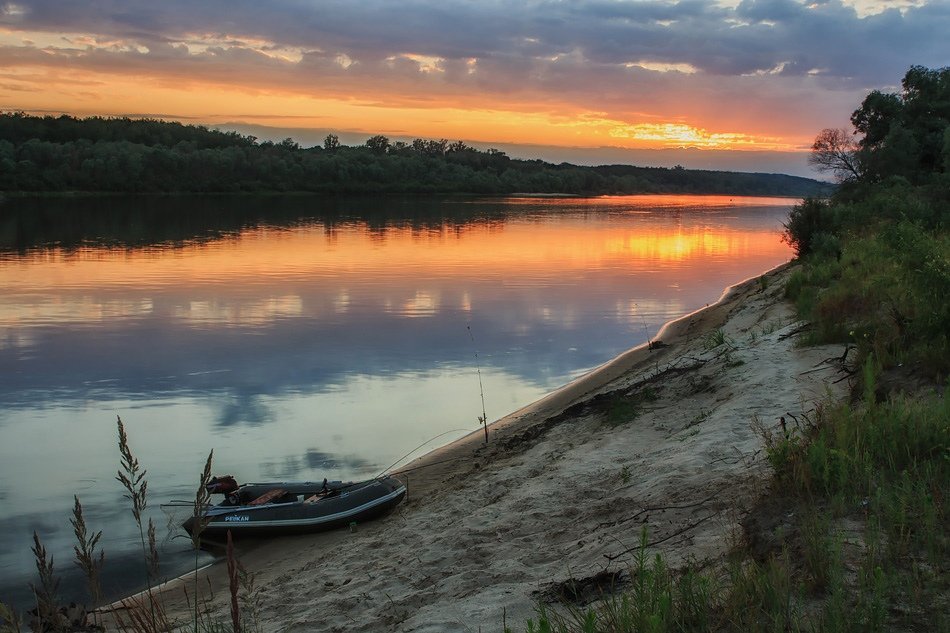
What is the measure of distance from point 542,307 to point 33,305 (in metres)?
16.6

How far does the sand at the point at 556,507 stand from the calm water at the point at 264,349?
2.20 m

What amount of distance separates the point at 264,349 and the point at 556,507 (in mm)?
14043

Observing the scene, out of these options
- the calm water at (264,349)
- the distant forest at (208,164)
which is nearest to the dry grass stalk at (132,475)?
the calm water at (264,349)

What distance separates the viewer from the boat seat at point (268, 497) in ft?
34.0

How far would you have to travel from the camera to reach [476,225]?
70.4 metres

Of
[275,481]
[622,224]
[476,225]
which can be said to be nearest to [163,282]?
[275,481]

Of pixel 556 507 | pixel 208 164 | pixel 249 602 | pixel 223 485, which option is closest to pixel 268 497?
pixel 223 485

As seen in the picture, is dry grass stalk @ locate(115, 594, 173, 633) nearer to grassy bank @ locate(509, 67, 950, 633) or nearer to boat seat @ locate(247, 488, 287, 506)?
grassy bank @ locate(509, 67, 950, 633)

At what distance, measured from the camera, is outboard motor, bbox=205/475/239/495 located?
10.8 metres

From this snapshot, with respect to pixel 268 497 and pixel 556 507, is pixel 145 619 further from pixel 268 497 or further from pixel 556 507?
pixel 268 497

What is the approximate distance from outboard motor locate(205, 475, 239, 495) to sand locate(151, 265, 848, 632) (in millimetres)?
1226

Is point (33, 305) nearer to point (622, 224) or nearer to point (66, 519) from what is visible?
point (66, 519)

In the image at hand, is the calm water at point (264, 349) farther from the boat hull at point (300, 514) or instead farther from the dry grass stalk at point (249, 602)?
the dry grass stalk at point (249, 602)

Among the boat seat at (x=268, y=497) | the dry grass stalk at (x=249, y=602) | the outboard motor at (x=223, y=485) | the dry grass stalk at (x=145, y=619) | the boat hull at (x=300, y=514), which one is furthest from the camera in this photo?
the outboard motor at (x=223, y=485)
